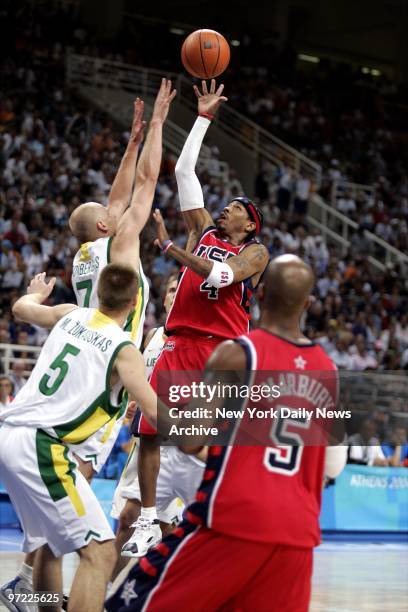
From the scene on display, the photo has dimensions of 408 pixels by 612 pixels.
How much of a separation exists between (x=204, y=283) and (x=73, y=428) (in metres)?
2.05

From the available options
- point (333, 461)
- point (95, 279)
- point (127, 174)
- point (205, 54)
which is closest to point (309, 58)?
point (205, 54)

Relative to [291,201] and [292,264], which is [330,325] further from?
[292,264]

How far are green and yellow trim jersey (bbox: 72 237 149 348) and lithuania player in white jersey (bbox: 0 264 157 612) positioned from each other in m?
1.42

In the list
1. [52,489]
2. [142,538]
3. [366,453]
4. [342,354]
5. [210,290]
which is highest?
[210,290]

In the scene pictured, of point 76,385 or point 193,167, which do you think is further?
point 193,167

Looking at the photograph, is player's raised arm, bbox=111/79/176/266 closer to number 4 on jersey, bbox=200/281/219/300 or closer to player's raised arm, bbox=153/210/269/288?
player's raised arm, bbox=153/210/269/288

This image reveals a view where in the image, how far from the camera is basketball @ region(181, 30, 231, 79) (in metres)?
7.73

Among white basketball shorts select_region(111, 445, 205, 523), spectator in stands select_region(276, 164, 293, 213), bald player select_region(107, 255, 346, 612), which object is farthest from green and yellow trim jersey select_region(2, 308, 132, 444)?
spectator in stands select_region(276, 164, 293, 213)

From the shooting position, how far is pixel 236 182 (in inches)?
928

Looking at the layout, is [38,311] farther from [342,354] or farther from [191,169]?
[342,354]

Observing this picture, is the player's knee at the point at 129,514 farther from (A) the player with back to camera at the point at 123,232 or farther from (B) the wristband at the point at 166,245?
(B) the wristband at the point at 166,245

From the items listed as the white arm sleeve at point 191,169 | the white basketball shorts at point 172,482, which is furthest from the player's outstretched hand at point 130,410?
the white arm sleeve at point 191,169

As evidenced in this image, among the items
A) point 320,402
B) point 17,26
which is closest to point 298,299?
point 320,402

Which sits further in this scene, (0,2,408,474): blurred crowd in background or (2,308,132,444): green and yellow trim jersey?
(0,2,408,474): blurred crowd in background
